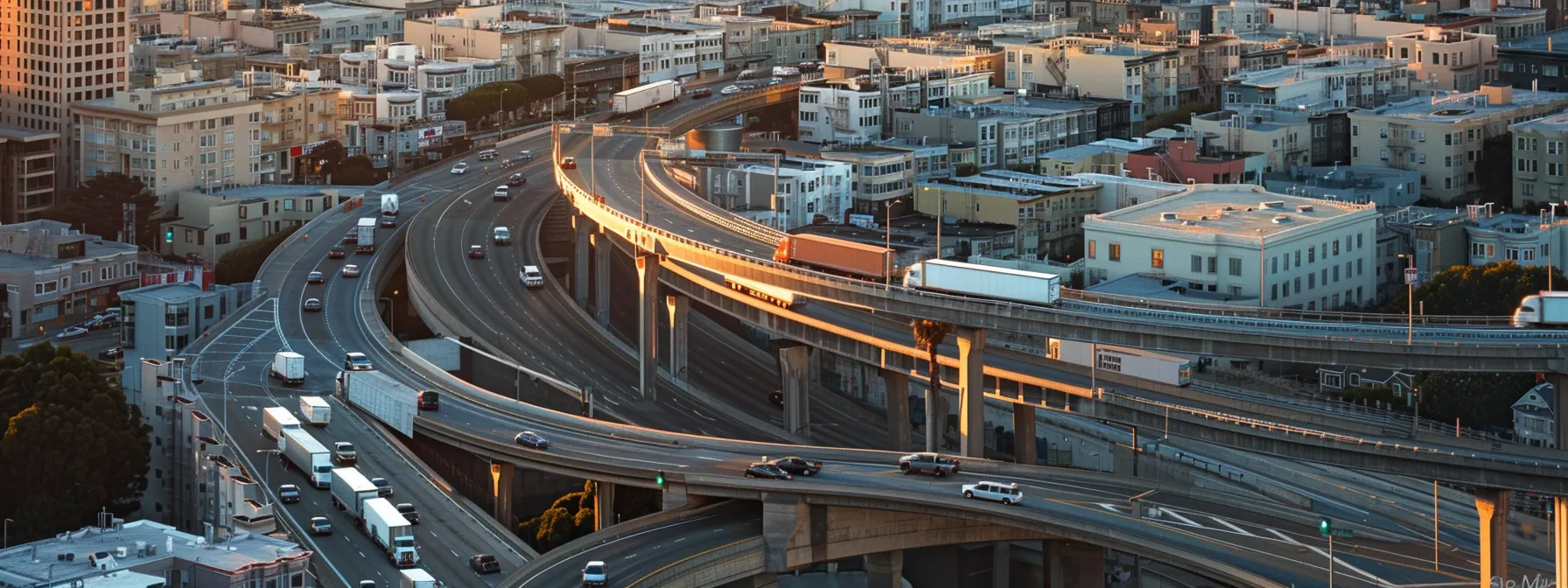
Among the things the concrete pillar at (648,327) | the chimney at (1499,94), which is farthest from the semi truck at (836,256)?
the chimney at (1499,94)

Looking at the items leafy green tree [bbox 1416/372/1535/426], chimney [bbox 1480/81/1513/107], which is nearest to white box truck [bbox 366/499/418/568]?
leafy green tree [bbox 1416/372/1535/426]

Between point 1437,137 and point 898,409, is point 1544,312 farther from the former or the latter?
point 1437,137

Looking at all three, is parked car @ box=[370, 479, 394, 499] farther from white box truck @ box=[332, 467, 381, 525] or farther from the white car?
the white car

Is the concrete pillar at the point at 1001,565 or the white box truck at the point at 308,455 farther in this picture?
the white box truck at the point at 308,455

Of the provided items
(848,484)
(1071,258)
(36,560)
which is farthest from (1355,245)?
(36,560)

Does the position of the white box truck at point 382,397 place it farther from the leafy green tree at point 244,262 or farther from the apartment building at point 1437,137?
the apartment building at point 1437,137

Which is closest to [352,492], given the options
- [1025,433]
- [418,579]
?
[418,579]
